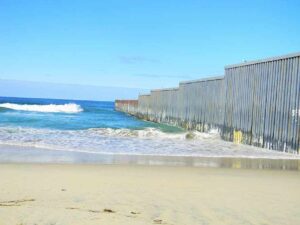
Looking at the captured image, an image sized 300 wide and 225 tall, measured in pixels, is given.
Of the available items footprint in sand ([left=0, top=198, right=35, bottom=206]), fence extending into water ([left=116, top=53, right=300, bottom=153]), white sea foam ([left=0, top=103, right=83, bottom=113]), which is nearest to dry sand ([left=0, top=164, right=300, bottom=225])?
footprint in sand ([left=0, top=198, right=35, bottom=206])

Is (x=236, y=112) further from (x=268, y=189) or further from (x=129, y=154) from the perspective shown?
(x=268, y=189)

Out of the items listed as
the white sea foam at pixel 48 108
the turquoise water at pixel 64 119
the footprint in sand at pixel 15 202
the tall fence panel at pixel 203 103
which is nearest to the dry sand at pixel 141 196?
the footprint in sand at pixel 15 202

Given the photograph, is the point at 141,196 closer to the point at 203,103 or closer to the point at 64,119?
the point at 203,103

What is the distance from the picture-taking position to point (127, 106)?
2603 inches

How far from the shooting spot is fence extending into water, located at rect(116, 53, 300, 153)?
1641 centimetres

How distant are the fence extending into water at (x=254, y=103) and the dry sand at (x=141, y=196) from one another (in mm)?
5634

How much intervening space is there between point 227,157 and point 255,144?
3674 mm

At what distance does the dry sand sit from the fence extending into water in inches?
222

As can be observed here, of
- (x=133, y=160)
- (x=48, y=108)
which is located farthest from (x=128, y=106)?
(x=133, y=160)

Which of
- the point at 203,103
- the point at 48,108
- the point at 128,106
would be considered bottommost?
the point at 48,108

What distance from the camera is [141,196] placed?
301 inches

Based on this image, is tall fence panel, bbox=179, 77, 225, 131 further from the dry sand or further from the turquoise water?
the dry sand

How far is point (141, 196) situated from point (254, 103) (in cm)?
1301

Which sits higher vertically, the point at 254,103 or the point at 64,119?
the point at 254,103
